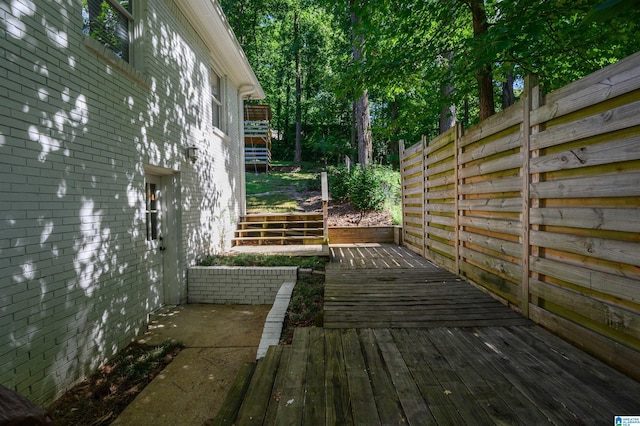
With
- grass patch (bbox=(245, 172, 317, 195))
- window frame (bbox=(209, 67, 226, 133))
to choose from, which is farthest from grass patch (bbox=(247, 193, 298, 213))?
window frame (bbox=(209, 67, 226, 133))

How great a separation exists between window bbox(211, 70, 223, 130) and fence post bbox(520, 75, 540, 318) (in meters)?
6.43

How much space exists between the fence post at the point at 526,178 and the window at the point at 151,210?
16.1ft

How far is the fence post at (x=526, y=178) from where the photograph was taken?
277 centimetres

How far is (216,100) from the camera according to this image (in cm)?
749

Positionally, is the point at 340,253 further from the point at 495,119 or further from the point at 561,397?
the point at 561,397

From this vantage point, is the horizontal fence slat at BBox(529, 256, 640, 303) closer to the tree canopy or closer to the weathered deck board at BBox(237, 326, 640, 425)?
the weathered deck board at BBox(237, 326, 640, 425)

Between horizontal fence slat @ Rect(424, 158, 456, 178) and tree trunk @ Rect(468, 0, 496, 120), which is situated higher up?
tree trunk @ Rect(468, 0, 496, 120)

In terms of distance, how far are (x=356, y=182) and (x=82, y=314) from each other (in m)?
7.83

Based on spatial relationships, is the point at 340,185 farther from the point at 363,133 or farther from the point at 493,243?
the point at 493,243

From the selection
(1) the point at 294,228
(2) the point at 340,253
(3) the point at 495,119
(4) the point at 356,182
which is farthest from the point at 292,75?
Answer: (3) the point at 495,119

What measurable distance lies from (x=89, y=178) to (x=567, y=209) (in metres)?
4.45

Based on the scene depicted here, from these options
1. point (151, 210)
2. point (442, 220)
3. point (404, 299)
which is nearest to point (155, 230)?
point (151, 210)

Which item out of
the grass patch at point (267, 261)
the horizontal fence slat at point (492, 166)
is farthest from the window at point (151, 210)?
the horizontal fence slat at point (492, 166)

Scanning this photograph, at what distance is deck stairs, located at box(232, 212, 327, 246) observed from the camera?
7680 mm
